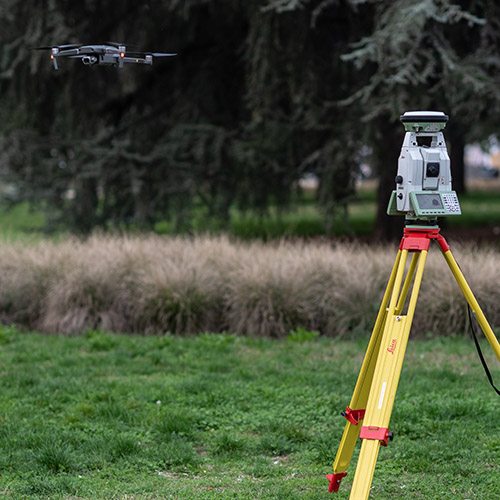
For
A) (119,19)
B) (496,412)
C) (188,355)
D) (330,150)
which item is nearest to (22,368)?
(188,355)

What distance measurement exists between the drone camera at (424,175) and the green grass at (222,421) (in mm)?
1602

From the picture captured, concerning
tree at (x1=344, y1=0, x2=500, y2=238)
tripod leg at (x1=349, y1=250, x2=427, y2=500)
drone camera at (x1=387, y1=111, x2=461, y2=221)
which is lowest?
tripod leg at (x1=349, y1=250, x2=427, y2=500)

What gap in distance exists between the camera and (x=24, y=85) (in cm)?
1317

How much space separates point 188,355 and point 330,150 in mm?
6267

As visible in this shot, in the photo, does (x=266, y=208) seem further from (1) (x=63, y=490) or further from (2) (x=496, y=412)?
(1) (x=63, y=490)

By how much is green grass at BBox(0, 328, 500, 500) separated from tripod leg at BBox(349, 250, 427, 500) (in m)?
0.89

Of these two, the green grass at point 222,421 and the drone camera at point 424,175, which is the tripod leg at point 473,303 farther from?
the green grass at point 222,421

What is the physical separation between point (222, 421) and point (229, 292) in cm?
316

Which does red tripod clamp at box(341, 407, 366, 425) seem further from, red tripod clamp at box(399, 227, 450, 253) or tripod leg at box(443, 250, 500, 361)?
red tripod clamp at box(399, 227, 450, 253)

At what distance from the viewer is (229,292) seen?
8305 millimetres

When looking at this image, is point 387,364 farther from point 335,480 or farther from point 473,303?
point 335,480

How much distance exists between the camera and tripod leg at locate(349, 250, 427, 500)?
318cm

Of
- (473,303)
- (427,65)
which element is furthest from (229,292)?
(473,303)

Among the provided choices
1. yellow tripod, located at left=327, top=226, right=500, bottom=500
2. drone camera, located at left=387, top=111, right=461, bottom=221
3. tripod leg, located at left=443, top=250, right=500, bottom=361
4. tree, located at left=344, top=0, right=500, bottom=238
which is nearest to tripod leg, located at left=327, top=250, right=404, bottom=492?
yellow tripod, located at left=327, top=226, right=500, bottom=500
